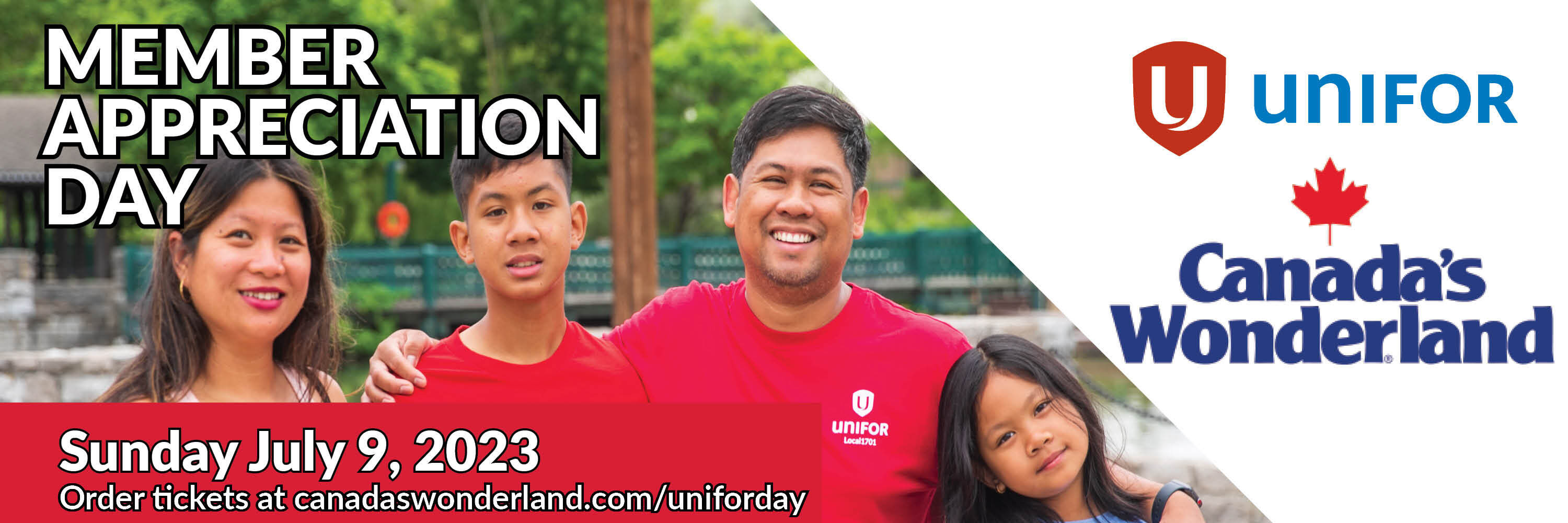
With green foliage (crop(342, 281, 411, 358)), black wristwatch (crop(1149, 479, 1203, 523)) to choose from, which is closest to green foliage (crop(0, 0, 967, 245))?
green foliage (crop(342, 281, 411, 358))

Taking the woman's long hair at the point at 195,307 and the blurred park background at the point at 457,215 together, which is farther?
the blurred park background at the point at 457,215

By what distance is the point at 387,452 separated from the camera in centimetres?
324

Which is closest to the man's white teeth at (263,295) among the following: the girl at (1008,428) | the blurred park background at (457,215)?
the girl at (1008,428)

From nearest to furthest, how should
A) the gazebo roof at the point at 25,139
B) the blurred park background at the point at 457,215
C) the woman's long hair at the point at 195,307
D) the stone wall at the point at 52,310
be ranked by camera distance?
1. the woman's long hair at the point at 195,307
2. the blurred park background at the point at 457,215
3. the stone wall at the point at 52,310
4. the gazebo roof at the point at 25,139

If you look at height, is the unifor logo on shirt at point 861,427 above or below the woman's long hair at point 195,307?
below

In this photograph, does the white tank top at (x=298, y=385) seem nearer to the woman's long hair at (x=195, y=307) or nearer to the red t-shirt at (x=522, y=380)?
the woman's long hair at (x=195, y=307)

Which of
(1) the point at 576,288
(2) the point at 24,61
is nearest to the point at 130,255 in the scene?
(1) the point at 576,288

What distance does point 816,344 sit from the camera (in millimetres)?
3330

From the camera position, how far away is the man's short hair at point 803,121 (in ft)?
10.7

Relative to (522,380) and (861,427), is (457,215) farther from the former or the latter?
(861,427)

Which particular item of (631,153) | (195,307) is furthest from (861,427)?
(631,153)

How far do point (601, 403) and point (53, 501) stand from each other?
1.29 metres

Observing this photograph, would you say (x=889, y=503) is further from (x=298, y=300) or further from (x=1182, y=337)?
(x=1182, y=337)

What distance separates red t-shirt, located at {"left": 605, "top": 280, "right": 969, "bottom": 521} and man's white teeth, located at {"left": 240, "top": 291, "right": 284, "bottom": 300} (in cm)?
83
